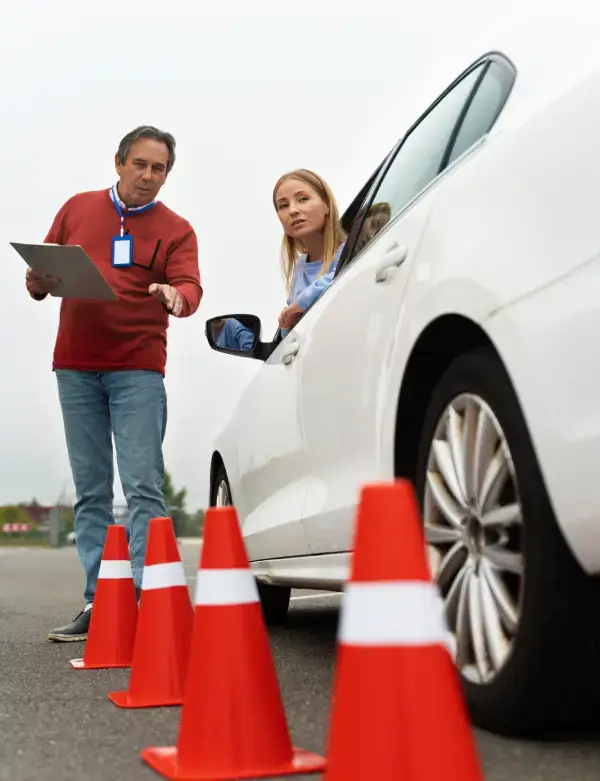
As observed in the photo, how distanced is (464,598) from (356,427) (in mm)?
721

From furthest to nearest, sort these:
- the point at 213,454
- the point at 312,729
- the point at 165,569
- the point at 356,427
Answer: the point at 213,454
the point at 165,569
the point at 356,427
the point at 312,729

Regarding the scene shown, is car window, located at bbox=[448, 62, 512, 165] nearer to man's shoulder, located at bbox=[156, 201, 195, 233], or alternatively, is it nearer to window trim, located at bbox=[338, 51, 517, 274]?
window trim, located at bbox=[338, 51, 517, 274]

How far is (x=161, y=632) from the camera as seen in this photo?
298cm

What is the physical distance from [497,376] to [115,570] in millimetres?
2182

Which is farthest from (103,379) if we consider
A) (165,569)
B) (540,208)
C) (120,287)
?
(540,208)

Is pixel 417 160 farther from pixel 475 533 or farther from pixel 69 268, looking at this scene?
pixel 69 268

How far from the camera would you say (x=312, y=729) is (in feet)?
8.29

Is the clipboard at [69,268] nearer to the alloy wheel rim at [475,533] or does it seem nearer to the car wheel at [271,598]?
the car wheel at [271,598]

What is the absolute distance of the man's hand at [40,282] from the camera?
4.73 metres

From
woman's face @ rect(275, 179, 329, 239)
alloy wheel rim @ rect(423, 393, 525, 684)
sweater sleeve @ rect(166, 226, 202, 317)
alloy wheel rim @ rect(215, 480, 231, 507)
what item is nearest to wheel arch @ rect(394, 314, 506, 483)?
alloy wheel rim @ rect(423, 393, 525, 684)

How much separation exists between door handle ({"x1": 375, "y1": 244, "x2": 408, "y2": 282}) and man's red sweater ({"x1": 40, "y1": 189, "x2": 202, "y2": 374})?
214 centimetres

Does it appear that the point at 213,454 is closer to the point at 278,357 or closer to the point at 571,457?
the point at 278,357

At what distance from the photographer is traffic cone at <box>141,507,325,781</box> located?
2057mm

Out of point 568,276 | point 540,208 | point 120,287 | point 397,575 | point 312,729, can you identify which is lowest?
point 312,729
